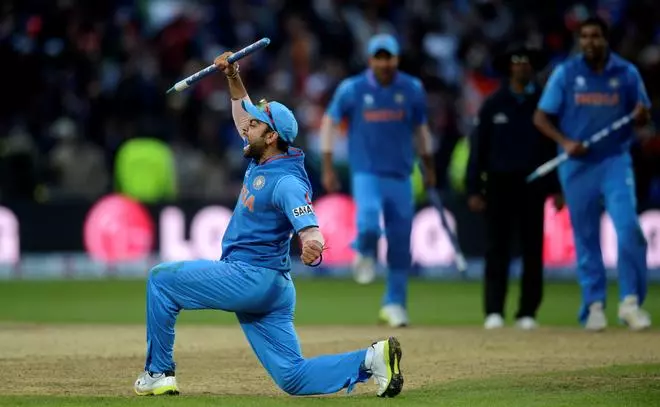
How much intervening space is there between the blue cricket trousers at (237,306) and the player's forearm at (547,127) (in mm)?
5246

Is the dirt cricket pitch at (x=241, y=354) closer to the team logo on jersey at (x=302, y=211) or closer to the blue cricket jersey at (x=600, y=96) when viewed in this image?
the team logo on jersey at (x=302, y=211)

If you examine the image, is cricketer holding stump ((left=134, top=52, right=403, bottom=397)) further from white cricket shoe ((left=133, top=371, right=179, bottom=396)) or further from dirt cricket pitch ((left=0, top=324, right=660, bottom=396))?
dirt cricket pitch ((left=0, top=324, right=660, bottom=396))

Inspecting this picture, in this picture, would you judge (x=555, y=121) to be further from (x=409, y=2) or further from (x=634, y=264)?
(x=409, y=2)

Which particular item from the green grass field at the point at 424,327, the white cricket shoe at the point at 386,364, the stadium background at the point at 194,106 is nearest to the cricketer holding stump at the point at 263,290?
the white cricket shoe at the point at 386,364

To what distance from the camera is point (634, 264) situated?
14.0 m

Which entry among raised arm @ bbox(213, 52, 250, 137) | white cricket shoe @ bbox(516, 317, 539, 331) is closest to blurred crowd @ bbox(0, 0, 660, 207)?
white cricket shoe @ bbox(516, 317, 539, 331)

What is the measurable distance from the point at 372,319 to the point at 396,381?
6665 mm

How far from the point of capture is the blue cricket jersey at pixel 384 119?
588 inches

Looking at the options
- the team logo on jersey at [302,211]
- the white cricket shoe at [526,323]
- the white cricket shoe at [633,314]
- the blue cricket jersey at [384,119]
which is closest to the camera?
the team logo on jersey at [302,211]

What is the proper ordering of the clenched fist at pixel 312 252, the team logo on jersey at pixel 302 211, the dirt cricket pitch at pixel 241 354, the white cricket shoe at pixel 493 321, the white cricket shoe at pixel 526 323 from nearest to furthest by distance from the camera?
the clenched fist at pixel 312 252 < the team logo on jersey at pixel 302 211 < the dirt cricket pitch at pixel 241 354 < the white cricket shoe at pixel 526 323 < the white cricket shoe at pixel 493 321

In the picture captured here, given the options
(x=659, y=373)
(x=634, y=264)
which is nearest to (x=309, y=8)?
(x=634, y=264)

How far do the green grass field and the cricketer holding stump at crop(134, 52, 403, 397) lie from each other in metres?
0.17

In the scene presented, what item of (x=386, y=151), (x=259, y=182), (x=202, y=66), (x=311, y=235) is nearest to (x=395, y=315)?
(x=386, y=151)

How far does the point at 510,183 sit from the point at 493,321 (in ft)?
4.48
